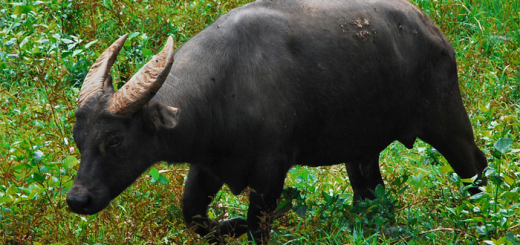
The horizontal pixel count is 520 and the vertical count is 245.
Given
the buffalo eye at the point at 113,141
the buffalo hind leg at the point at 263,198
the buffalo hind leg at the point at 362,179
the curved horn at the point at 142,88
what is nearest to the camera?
the curved horn at the point at 142,88

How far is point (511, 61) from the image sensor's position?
7199 mm

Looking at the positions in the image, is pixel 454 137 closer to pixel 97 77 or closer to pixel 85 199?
pixel 97 77

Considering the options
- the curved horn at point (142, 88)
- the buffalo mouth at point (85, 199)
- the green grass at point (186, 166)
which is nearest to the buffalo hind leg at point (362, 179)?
the green grass at point (186, 166)

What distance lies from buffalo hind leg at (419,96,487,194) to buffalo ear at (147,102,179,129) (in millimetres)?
2069

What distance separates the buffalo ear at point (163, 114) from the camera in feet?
12.8

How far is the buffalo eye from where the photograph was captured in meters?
3.92

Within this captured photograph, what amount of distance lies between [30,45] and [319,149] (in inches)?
150

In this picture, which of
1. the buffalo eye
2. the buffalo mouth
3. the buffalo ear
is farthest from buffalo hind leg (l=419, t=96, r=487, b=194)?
the buffalo mouth

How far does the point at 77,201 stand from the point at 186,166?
2.12 meters

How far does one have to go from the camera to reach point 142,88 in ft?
12.5

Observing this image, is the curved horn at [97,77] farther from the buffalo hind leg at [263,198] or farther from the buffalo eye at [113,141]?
the buffalo hind leg at [263,198]

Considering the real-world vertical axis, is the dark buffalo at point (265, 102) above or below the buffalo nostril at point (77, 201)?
above

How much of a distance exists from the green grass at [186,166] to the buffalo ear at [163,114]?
2.91 ft

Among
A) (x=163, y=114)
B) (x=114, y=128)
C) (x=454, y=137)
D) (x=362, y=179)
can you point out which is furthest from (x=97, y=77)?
(x=454, y=137)
